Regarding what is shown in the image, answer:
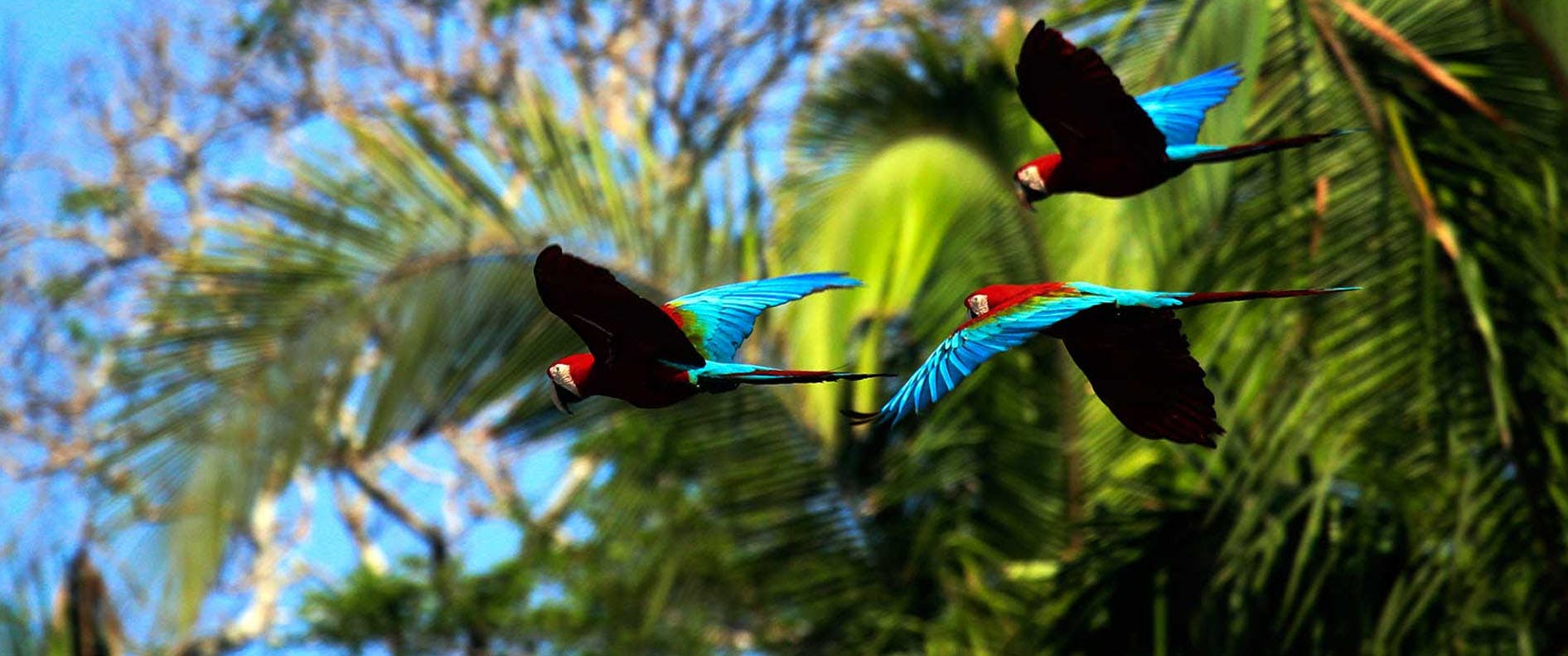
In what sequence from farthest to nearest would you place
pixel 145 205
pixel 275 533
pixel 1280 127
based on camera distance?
pixel 145 205 → pixel 275 533 → pixel 1280 127

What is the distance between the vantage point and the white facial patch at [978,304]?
215cm

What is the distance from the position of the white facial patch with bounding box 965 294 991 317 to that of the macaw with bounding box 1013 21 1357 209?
0.26 meters

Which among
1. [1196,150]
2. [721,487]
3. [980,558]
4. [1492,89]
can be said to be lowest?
[980,558]

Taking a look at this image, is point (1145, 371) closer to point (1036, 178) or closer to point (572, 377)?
point (1036, 178)

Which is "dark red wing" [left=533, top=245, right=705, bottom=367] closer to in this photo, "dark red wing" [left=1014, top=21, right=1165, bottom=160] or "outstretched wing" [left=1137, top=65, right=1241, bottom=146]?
"dark red wing" [left=1014, top=21, right=1165, bottom=160]

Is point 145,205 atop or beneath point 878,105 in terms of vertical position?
atop

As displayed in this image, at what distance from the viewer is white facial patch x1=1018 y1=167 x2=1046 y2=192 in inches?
97.2

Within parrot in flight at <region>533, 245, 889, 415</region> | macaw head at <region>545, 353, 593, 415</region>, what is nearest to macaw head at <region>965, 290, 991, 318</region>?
parrot in flight at <region>533, 245, 889, 415</region>

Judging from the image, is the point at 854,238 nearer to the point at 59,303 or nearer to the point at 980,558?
the point at 980,558

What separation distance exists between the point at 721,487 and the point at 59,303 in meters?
9.46

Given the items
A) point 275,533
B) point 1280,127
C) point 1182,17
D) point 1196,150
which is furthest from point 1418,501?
point 275,533

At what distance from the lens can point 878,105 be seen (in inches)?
282

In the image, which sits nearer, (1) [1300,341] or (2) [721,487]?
(1) [1300,341]

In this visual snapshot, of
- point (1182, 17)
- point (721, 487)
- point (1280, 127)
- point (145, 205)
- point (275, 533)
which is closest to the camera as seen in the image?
point (1182, 17)
